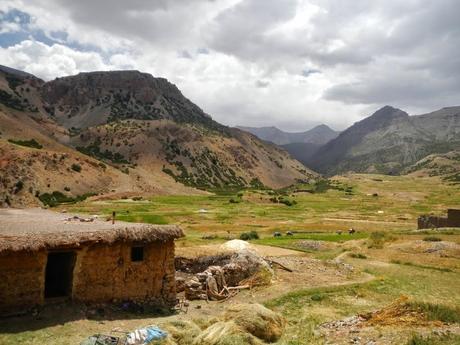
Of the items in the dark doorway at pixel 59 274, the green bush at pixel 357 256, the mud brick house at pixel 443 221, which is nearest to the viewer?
the dark doorway at pixel 59 274

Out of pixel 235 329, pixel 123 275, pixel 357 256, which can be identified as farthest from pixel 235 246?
pixel 235 329

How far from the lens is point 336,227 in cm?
→ 6619

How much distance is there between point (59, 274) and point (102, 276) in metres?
3.05

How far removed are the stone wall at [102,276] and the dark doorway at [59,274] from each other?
→ 0.86 m

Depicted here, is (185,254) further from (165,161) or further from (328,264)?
(165,161)

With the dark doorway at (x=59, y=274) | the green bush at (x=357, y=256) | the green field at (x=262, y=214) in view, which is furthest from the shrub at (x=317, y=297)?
the green field at (x=262, y=214)

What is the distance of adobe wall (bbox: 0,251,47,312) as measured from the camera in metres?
17.9

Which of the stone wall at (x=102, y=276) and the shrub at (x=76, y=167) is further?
the shrub at (x=76, y=167)

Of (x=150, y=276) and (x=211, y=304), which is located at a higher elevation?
(x=150, y=276)

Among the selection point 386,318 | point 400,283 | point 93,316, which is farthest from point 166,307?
point 400,283

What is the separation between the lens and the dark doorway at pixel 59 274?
2056 centimetres

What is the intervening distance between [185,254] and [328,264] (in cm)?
1015

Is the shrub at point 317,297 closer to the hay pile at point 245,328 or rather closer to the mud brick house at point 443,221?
the hay pile at point 245,328

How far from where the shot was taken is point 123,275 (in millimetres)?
21188
